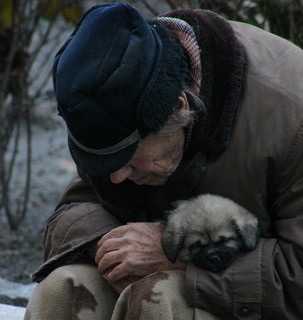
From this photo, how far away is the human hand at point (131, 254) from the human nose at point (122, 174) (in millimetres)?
221

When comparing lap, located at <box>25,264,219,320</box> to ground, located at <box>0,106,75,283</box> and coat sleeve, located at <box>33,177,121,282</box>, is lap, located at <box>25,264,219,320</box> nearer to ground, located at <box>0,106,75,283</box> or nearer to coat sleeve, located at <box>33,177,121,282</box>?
coat sleeve, located at <box>33,177,121,282</box>

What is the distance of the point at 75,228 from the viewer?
351 centimetres

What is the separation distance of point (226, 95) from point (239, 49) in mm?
177

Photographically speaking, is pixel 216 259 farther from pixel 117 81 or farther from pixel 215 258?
pixel 117 81

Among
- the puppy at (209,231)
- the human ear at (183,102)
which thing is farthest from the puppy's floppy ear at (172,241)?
the human ear at (183,102)

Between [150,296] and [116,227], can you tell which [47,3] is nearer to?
[116,227]

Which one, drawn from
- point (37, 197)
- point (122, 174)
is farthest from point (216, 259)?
point (37, 197)

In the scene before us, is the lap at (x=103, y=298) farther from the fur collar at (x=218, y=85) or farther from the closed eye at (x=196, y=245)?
the fur collar at (x=218, y=85)

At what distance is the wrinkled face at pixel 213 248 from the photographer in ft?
10.2

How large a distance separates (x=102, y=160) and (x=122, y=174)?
0.40ft

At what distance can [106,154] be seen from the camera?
3102 mm

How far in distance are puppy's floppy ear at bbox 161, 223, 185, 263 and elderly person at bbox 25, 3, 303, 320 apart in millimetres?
48

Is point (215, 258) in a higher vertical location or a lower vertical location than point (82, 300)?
higher

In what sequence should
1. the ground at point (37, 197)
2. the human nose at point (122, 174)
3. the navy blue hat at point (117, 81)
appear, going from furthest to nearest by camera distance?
the ground at point (37, 197) → the human nose at point (122, 174) → the navy blue hat at point (117, 81)
